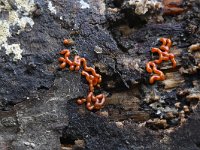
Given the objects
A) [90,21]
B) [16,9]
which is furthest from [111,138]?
[16,9]

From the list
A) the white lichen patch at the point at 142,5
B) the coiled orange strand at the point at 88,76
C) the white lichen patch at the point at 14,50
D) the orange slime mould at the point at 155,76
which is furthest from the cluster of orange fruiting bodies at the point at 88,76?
the white lichen patch at the point at 142,5

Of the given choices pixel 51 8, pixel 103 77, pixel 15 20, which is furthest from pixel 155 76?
pixel 15 20

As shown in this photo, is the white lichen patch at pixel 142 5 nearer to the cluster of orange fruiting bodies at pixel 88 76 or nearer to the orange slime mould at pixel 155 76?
the orange slime mould at pixel 155 76

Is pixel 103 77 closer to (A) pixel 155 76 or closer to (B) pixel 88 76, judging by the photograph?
(B) pixel 88 76

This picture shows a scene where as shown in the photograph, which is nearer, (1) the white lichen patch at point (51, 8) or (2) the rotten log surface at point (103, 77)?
(2) the rotten log surface at point (103, 77)

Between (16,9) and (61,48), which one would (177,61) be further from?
(16,9)

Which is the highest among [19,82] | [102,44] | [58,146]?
[102,44]

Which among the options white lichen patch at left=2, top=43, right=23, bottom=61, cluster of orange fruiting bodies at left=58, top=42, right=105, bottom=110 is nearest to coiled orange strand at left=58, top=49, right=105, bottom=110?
cluster of orange fruiting bodies at left=58, top=42, right=105, bottom=110
